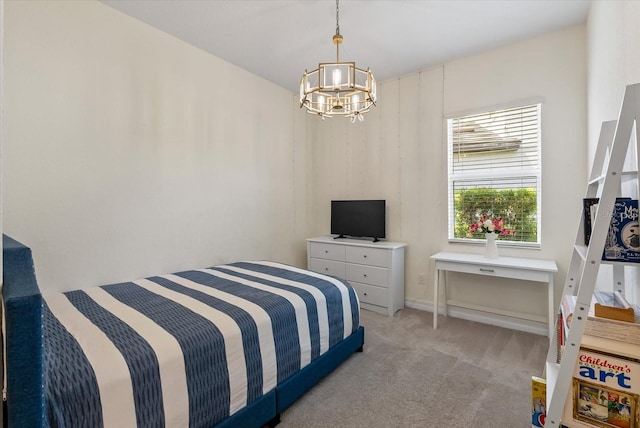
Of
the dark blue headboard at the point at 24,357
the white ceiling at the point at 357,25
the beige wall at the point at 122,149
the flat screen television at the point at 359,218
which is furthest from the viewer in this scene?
the flat screen television at the point at 359,218

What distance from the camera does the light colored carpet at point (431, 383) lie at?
5.92 ft

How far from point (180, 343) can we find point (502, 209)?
3.15m

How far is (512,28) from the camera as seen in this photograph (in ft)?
9.07

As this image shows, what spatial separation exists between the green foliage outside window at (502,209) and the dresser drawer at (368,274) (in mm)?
933

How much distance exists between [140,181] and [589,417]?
3.21 m

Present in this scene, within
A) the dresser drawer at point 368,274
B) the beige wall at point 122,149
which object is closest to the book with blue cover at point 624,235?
the dresser drawer at point 368,274

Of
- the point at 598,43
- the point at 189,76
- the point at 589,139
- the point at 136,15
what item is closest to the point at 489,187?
the point at 589,139

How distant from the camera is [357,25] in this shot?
2.71 m

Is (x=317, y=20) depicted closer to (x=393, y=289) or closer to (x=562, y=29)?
(x=562, y=29)

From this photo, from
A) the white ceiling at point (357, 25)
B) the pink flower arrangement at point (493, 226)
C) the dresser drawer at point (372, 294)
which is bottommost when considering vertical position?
the dresser drawer at point (372, 294)

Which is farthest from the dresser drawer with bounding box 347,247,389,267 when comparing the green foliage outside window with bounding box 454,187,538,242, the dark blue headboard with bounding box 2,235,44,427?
the dark blue headboard with bounding box 2,235,44,427

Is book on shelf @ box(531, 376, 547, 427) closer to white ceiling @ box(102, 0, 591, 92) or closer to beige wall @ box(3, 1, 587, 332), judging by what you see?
beige wall @ box(3, 1, 587, 332)

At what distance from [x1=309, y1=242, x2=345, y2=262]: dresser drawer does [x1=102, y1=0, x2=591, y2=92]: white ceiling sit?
2146mm

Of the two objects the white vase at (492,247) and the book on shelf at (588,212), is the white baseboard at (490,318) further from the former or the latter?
the book on shelf at (588,212)
